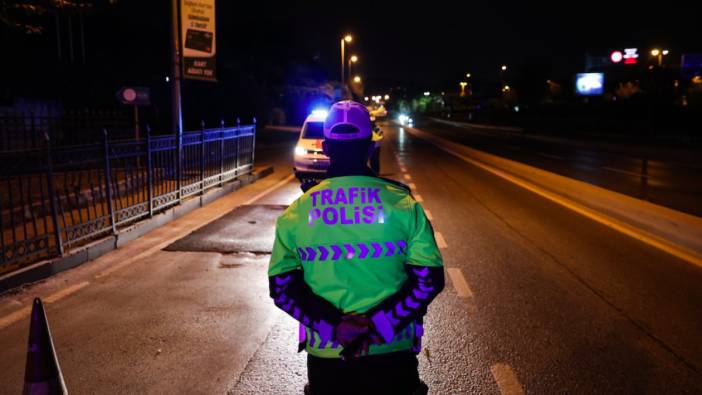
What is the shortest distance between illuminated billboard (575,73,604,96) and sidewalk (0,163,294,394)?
78.1m

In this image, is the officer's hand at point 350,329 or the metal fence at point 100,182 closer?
the officer's hand at point 350,329

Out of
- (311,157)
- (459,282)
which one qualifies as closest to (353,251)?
(459,282)

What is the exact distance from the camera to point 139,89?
15.4m

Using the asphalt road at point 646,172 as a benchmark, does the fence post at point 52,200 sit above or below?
above

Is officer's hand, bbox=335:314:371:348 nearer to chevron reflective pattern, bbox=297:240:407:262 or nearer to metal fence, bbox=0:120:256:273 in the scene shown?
chevron reflective pattern, bbox=297:240:407:262

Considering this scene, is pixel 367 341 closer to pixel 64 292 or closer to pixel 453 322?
pixel 453 322

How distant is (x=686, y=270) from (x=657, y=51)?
157 ft

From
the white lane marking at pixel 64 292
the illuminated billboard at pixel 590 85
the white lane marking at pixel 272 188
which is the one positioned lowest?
the white lane marking at pixel 272 188

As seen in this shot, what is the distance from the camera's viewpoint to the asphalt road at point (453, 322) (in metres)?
4.30

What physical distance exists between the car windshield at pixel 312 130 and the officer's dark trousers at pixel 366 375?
15280mm

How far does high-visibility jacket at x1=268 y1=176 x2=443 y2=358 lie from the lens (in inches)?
84.0

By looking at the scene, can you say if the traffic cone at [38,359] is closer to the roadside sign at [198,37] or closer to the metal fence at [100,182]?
the metal fence at [100,182]

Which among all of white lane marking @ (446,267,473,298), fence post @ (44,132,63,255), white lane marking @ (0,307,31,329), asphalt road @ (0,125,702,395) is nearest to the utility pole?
asphalt road @ (0,125,702,395)

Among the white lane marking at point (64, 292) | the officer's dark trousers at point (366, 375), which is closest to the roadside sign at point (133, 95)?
the white lane marking at point (64, 292)
